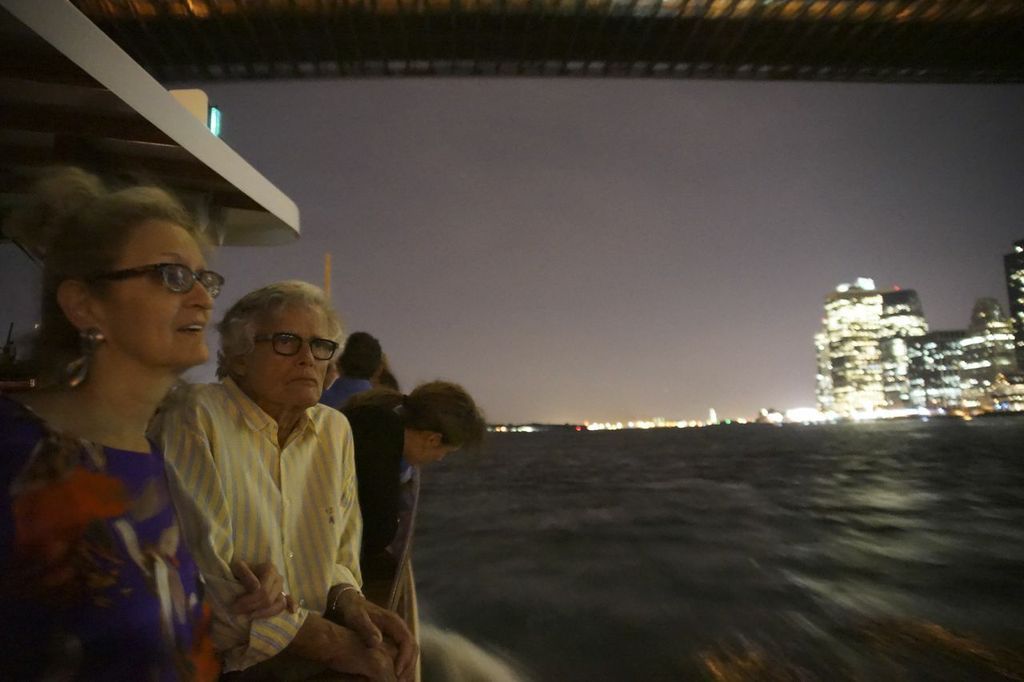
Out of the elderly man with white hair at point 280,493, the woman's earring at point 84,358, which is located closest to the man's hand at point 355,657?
the elderly man with white hair at point 280,493

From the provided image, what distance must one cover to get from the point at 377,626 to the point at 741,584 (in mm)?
8269

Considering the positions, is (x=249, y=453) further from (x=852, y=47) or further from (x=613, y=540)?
(x=852, y=47)

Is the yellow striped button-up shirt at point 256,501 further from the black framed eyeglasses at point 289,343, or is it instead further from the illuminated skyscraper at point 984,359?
the illuminated skyscraper at point 984,359

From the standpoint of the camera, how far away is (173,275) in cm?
123

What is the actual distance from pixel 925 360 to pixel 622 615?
523 feet

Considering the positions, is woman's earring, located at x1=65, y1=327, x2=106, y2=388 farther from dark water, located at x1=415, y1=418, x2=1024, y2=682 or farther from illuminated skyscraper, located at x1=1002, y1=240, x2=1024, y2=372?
illuminated skyscraper, located at x1=1002, y1=240, x2=1024, y2=372

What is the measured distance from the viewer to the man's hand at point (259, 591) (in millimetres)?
1580

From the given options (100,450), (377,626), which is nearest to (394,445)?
(377,626)

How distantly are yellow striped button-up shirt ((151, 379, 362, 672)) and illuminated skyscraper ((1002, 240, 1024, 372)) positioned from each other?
145 m

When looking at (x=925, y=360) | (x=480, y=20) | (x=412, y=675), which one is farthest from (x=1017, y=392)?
(x=412, y=675)

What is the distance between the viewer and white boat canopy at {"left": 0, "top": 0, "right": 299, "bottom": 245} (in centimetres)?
238

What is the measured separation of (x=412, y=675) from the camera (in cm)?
202

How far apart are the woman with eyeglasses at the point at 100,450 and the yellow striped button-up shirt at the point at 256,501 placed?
0.43 m

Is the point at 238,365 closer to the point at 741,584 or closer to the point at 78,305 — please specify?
the point at 78,305
